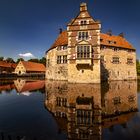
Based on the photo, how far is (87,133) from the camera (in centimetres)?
743

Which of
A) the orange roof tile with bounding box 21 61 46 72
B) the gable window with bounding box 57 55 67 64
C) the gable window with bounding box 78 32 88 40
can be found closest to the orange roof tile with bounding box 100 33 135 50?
the gable window with bounding box 57 55 67 64

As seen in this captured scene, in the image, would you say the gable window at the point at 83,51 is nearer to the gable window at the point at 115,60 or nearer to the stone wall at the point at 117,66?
the stone wall at the point at 117,66

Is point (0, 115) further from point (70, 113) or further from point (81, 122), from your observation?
point (81, 122)

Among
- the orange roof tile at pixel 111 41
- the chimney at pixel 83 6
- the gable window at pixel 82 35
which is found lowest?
the gable window at pixel 82 35

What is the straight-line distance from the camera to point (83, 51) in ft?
101

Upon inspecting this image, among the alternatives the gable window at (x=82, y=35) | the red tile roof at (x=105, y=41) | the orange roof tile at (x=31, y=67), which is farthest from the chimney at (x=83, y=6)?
the orange roof tile at (x=31, y=67)

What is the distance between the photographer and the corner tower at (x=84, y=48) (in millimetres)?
30484

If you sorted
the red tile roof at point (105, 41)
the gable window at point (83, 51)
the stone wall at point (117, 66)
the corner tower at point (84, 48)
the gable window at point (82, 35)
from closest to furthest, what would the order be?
the corner tower at point (84, 48)
the gable window at point (83, 51)
the gable window at point (82, 35)
the stone wall at point (117, 66)
the red tile roof at point (105, 41)

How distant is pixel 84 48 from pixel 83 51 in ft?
1.79

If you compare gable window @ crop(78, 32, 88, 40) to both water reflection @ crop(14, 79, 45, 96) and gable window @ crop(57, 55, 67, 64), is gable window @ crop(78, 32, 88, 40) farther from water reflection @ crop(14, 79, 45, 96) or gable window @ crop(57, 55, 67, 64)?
water reflection @ crop(14, 79, 45, 96)

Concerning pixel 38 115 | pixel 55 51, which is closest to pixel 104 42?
pixel 55 51

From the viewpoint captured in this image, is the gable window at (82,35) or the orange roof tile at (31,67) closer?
the gable window at (82,35)

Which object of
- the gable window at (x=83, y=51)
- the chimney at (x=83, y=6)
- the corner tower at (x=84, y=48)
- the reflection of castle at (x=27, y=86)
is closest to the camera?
the reflection of castle at (x=27, y=86)

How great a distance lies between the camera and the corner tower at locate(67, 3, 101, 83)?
30.5 metres
